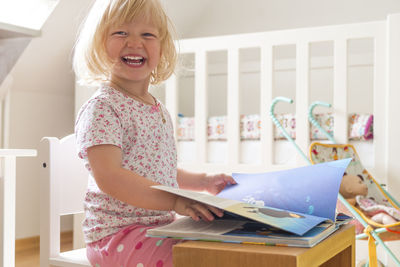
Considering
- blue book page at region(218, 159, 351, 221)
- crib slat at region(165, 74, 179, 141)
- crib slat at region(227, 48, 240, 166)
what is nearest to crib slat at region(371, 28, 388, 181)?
crib slat at region(227, 48, 240, 166)

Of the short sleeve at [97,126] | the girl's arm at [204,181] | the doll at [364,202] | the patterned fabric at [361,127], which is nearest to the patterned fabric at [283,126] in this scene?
the patterned fabric at [361,127]

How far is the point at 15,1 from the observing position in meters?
2.18

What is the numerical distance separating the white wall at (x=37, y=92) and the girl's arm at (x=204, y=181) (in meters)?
1.44

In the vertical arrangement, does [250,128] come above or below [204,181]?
above

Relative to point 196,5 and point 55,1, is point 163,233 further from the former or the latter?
point 196,5

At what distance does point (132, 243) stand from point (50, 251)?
25cm

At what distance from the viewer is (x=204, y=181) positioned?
0.96 meters

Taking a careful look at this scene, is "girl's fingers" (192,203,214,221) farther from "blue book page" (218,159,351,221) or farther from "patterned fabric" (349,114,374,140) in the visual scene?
"patterned fabric" (349,114,374,140)

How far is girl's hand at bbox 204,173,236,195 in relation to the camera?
94 centimetres

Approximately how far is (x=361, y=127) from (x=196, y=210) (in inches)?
55.1

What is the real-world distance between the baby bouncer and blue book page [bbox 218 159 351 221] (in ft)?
2.90

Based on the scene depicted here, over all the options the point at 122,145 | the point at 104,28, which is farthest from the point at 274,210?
the point at 104,28

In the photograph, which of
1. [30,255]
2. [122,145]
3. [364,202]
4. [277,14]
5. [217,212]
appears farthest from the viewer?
[277,14]

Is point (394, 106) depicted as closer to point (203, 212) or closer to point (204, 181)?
point (204, 181)
